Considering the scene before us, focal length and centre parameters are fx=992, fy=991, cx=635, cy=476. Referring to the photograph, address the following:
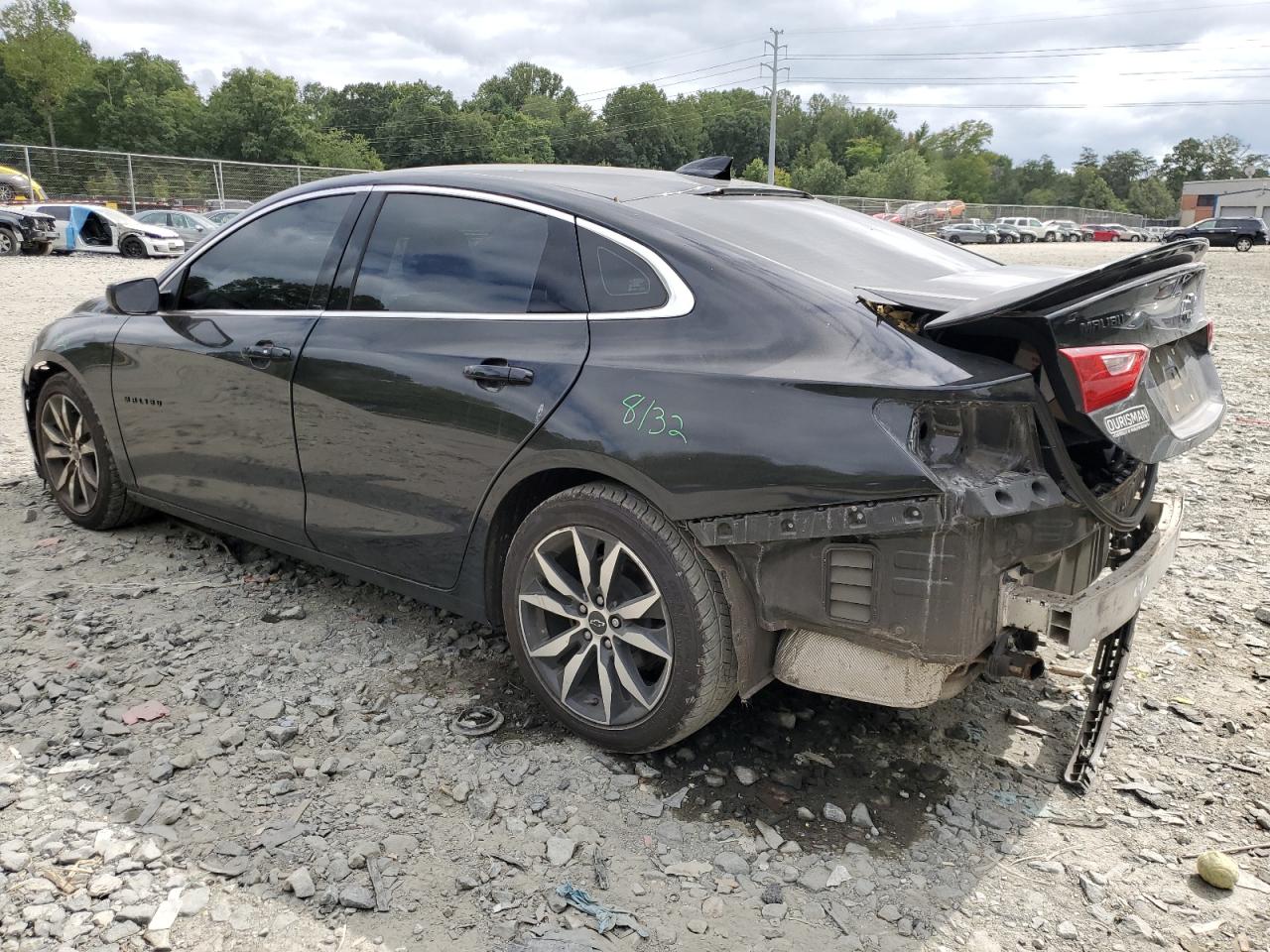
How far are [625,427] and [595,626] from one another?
2.04 ft

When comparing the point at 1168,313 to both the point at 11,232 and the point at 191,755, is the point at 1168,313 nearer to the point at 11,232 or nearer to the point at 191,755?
the point at 191,755

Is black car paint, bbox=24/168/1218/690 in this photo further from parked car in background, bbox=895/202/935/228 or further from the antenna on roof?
parked car in background, bbox=895/202/935/228

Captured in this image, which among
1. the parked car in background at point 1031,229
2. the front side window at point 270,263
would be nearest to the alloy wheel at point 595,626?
the front side window at point 270,263

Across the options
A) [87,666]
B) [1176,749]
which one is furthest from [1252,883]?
[87,666]

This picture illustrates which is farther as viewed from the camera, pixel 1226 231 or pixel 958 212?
pixel 958 212

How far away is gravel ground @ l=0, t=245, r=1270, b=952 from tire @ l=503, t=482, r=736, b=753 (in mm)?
193

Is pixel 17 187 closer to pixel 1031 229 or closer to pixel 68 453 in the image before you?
pixel 68 453

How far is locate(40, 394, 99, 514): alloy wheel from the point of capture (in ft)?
15.4

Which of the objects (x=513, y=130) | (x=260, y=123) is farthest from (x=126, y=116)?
(x=513, y=130)

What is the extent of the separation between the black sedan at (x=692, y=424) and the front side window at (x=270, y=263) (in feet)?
0.05

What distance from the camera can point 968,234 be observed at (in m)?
50.2

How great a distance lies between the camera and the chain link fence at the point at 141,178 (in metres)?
29.9

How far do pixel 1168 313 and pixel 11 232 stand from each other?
2427 cm

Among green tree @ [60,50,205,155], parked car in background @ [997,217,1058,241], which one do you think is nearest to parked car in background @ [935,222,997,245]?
parked car in background @ [997,217,1058,241]
